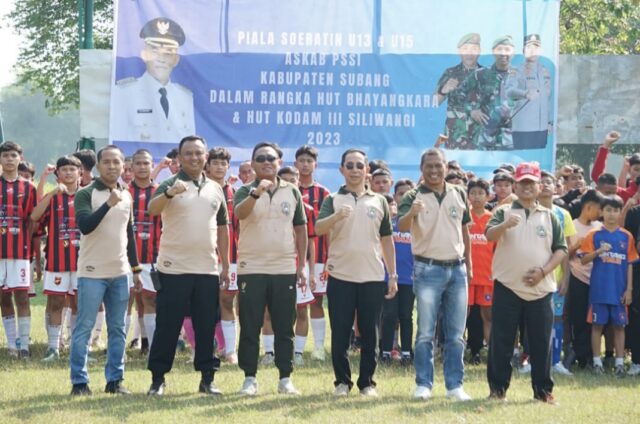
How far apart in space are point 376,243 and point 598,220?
3.52m

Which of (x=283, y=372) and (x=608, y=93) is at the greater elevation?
(x=608, y=93)

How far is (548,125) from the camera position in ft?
48.8

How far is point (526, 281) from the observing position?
28.8ft

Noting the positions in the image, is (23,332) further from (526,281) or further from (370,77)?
(370,77)

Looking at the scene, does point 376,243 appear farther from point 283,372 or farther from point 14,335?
point 14,335

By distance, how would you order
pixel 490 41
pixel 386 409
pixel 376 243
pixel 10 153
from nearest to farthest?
pixel 386 409 → pixel 376 243 → pixel 10 153 → pixel 490 41

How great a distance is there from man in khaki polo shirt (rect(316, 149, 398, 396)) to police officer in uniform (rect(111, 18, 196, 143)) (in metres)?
5.63

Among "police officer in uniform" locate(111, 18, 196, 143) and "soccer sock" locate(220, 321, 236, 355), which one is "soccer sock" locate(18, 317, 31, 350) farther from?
"police officer in uniform" locate(111, 18, 196, 143)

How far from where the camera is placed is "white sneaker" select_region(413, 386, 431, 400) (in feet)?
29.4

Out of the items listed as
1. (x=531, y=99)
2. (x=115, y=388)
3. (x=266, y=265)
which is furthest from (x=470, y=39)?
(x=115, y=388)

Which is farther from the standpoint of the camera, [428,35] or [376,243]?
[428,35]

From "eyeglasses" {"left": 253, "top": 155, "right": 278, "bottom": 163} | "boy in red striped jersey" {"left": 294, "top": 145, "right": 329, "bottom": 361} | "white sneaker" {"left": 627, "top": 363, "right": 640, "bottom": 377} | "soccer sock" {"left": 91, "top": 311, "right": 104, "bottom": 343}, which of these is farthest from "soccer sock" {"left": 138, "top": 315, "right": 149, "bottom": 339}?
"white sneaker" {"left": 627, "top": 363, "right": 640, "bottom": 377}

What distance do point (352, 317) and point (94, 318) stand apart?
2.13m

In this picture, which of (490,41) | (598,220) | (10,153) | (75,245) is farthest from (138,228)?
(490,41)
